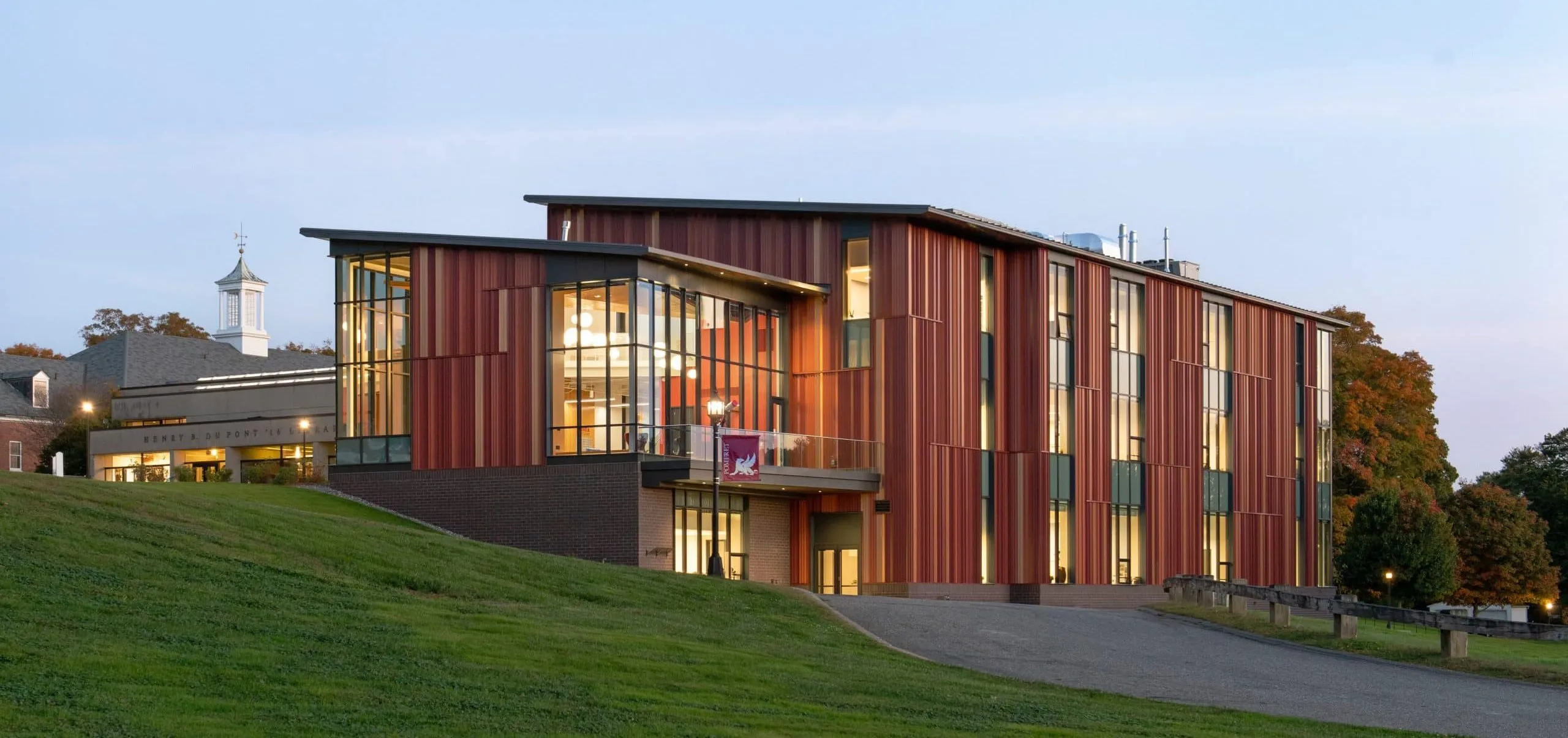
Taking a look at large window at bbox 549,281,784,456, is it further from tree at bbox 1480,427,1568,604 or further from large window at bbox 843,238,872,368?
tree at bbox 1480,427,1568,604

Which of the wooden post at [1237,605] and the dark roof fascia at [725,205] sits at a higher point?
the dark roof fascia at [725,205]

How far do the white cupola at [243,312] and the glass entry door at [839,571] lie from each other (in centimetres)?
6937

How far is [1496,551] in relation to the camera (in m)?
70.0

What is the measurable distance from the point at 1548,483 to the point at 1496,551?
58.9 feet

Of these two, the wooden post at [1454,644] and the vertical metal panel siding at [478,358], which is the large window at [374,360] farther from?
the wooden post at [1454,644]

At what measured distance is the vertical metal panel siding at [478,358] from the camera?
136ft

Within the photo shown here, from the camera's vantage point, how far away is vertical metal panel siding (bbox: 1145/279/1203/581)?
53.2 metres

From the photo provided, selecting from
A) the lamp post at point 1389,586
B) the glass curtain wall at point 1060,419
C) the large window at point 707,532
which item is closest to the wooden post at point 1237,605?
the glass curtain wall at point 1060,419

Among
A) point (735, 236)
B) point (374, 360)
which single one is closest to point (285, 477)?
point (374, 360)

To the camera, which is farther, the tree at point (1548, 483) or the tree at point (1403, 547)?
the tree at point (1548, 483)

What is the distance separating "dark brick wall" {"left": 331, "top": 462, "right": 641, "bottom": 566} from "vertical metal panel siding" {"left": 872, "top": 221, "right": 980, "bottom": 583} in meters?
7.44

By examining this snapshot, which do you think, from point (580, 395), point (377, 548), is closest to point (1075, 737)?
point (377, 548)

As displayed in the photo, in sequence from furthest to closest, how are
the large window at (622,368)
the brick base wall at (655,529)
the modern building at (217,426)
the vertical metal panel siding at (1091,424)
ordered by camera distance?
the modern building at (217,426) → the vertical metal panel siding at (1091,424) → the large window at (622,368) → the brick base wall at (655,529)

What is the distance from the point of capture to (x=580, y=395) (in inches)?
1620
